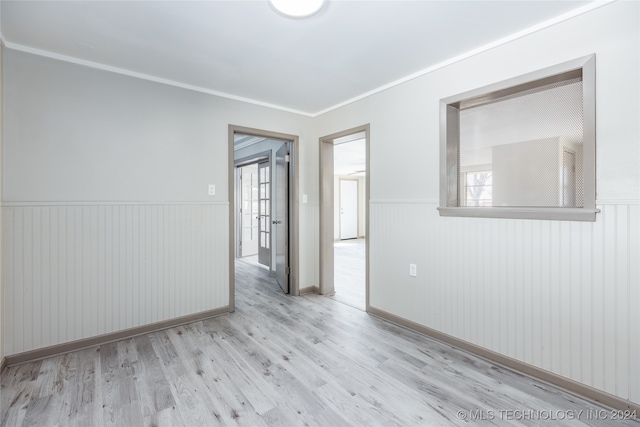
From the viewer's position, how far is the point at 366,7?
183cm

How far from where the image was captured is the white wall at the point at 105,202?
225 cm

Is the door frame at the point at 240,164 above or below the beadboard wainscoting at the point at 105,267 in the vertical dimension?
above

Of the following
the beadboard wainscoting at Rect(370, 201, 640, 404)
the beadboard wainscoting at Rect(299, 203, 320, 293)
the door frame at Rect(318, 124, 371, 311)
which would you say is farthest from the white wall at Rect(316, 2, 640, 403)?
the beadboard wainscoting at Rect(299, 203, 320, 293)

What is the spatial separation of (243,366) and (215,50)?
240cm

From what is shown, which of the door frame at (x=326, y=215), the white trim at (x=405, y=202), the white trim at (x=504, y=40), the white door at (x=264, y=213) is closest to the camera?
the white trim at (x=504, y=40)

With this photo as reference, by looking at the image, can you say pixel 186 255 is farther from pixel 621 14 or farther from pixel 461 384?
pixel 621 14

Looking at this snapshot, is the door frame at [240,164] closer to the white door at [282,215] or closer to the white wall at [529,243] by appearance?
the white door at [282,215]

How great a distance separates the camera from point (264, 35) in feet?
6.93

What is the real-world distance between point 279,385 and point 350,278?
2.95 meters

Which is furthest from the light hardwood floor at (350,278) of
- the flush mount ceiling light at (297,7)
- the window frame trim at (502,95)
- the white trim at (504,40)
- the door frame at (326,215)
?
the flush mount ceiling light at (297,7)

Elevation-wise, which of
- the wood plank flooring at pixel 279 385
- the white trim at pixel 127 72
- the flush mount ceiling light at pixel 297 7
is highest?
the white trim at pixel 127 72

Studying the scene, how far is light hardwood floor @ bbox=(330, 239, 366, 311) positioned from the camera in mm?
3770

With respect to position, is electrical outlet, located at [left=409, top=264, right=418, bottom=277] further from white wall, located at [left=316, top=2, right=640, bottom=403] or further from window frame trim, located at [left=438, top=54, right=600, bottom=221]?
window frame trim, located at [left=438, top=54, right=600, bottom=221]

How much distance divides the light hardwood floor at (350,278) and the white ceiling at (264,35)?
2.51 m
